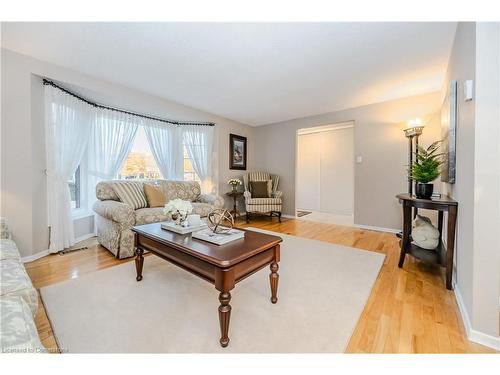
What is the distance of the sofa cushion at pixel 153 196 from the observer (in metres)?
3.13

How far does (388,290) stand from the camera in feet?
5.83

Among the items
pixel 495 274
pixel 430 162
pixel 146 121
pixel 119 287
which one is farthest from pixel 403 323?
pixel 146 121

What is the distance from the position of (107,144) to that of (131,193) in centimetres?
108

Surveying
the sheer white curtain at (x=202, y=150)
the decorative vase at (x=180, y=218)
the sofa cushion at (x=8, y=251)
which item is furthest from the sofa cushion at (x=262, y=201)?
the sofa cushion at (x=8, y=251)

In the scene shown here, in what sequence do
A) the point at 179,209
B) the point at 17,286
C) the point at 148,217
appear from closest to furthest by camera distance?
the point at 17,286 < the point at 179,209 < the point at 148,217

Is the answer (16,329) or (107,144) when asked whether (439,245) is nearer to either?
(16,329)

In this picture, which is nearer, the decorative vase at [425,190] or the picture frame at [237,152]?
the decorative vase at [425,190]

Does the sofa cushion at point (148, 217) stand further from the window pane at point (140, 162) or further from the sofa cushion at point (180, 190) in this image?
the window pane at point (140, 162)

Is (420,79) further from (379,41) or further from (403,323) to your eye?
(403,323)

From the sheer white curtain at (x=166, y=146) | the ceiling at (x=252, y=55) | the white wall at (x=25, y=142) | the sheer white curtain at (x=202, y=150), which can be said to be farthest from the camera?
the sheer white curtain at (x=202, y=150)

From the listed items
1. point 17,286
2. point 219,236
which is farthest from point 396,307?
point 17,286

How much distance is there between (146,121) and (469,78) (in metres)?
4.23

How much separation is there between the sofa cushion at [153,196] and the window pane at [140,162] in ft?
2.62

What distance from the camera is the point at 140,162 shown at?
12.7 ft
